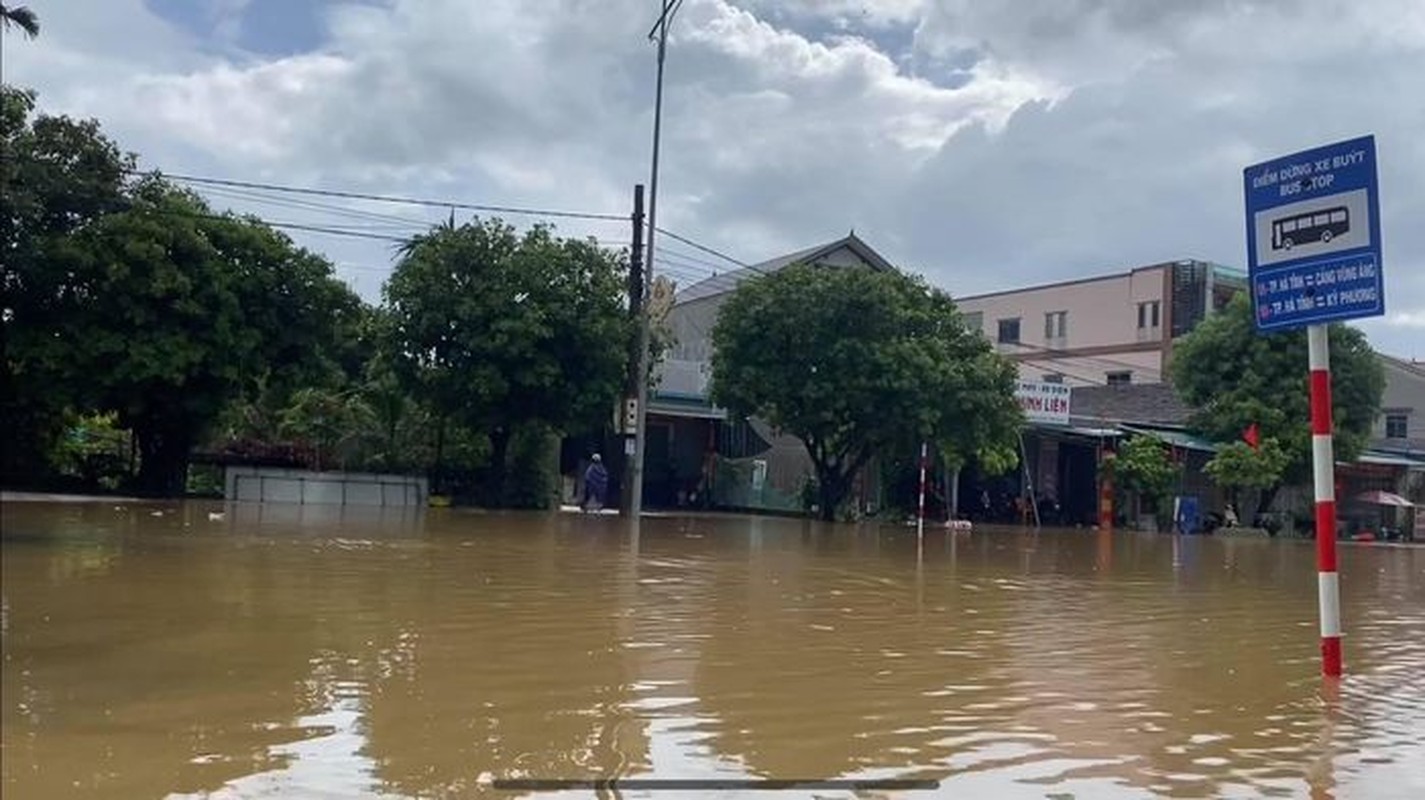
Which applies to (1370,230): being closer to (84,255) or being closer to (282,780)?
(282,780)

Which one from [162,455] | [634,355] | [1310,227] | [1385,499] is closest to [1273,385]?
[1385,499]

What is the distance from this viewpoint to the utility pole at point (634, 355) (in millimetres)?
26828

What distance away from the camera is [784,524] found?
29.0 m

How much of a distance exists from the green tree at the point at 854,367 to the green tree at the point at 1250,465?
28.3 feet

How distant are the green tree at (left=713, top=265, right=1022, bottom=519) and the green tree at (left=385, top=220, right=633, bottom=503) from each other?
3377 mm

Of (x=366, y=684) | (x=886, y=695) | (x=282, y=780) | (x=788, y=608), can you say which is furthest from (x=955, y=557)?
(x=282, y=780)

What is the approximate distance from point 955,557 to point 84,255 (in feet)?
47.1

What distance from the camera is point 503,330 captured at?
26.4 meters

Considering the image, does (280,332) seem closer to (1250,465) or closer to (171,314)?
(171,314)

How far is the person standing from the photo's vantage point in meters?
29.0

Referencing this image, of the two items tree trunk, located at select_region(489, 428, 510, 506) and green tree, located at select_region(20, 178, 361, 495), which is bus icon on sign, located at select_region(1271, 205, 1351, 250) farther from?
tree trunk, located at select_region(489, 428, 510, 506)

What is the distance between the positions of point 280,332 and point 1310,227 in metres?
21.0

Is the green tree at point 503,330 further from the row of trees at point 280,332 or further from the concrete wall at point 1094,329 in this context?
A: the concrete wall at point 1094,329

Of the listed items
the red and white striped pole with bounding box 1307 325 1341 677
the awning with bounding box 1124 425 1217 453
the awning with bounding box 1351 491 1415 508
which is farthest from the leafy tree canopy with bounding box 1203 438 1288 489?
the red and white striped pole with bounding box 1307 325 1341 677
